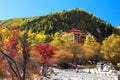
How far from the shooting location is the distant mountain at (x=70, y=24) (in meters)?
168

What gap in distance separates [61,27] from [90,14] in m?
32.1

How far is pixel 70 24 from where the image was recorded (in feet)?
575

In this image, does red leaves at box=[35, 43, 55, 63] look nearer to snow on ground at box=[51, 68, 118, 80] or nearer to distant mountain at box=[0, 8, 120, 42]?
snow on ground at box=[51, 68, 118, 80]

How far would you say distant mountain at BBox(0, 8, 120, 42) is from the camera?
16775cm

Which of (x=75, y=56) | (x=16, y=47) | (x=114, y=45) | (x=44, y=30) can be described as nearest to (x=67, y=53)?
(x=75, y=56)

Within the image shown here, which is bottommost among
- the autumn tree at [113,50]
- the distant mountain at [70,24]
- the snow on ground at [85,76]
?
the snow on ground at [85,76]

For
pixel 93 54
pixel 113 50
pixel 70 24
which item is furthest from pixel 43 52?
pixel 70 24

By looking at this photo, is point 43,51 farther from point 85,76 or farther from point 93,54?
point 93,54

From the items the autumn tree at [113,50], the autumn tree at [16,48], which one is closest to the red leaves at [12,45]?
the autumn tree at [16,48]

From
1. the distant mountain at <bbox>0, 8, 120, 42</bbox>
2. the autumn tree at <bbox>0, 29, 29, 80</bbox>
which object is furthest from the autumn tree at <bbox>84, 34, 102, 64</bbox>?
the autumn tree at <bbox>0, 29, 29, 80</bbox>

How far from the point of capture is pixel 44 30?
162375 millimetres

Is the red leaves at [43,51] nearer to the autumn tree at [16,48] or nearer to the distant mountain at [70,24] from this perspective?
the autumn tree at [16,48]

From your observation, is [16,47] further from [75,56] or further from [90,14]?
[90,14]

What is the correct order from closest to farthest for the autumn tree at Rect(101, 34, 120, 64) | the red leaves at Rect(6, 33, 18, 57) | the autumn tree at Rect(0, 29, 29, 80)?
the autumn tree at Rect(0, 29, 29, 80)
the red leaves at Rect(6, 33, 18, 57)
the autumn tree at Rect(101, 34, 120, 64)
